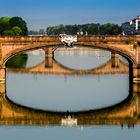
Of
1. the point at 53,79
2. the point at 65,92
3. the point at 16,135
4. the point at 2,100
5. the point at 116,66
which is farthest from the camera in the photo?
the point at 116,66

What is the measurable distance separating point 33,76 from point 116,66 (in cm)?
750

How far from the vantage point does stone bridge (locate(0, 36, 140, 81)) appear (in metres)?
43.3

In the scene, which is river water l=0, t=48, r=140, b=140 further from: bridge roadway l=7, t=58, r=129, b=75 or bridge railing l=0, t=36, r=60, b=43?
bridge railing l=0, t=36, r=60, b=43

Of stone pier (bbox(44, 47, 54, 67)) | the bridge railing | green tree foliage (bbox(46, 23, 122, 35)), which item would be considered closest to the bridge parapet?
the bridge railing

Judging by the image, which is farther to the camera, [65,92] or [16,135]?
[65,92]

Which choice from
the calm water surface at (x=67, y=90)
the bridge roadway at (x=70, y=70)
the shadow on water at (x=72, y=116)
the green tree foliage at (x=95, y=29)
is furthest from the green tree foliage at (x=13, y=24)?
the shadow on water at (x=72, y=116)

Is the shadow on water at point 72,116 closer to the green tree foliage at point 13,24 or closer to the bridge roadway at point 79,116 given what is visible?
the bridge roadway at point 79,116

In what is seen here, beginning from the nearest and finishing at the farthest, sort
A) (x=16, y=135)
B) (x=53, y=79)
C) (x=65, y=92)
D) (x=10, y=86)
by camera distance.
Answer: (x=16, y=135), (x=65, y=92), (x=10, y=86), (x=53, y=79)

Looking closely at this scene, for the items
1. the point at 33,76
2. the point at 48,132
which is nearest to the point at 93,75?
the point at 33,76

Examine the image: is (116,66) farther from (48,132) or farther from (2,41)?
(48,132)

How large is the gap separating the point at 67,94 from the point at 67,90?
198 cm

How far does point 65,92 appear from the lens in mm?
41281

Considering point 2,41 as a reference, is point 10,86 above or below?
below

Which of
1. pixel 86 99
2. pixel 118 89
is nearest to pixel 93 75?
pixel 118 89
